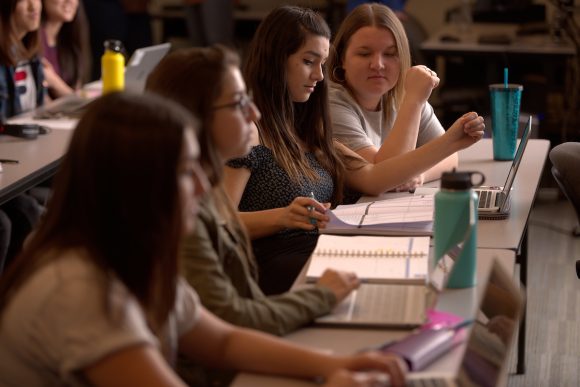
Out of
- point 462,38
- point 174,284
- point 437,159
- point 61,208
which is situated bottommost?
point 462,38

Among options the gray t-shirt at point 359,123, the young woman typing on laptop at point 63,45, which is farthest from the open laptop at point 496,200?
the young woman typing on laptop at point 63,45

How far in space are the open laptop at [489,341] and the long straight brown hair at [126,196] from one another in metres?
0.39

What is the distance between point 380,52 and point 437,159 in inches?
17.2

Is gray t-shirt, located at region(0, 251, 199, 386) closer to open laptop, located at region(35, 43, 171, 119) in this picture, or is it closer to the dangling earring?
the dangling earring

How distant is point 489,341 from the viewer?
4.58 feet

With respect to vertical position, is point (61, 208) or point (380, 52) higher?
point (61, 208)

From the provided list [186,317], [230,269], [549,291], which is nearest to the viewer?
[186,317]

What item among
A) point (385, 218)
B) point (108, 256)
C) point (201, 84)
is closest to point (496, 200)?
point (385, 218)

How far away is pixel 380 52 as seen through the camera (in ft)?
8.73

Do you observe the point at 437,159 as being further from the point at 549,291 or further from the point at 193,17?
the point at 193,17

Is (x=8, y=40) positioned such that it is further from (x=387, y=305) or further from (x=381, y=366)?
(x=381, y=366)

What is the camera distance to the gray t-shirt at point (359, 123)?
8.66ft

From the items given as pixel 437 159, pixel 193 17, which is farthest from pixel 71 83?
pixel 437 159

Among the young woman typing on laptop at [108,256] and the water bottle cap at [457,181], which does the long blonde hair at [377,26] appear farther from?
the young woman typing on laptop at [108,256]
